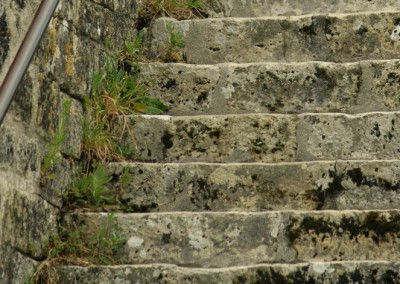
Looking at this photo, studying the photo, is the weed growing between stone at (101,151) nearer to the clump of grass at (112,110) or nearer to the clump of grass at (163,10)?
the clump of grass at (112,110)

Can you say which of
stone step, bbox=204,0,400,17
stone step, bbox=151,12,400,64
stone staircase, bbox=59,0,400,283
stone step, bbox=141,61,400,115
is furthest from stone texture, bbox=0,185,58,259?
stone step, bbox=204,0,400,17

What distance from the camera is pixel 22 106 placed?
395cm

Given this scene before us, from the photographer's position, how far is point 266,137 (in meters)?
4.76

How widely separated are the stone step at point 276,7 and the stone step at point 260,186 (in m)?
1.69

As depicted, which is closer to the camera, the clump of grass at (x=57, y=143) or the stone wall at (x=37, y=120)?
the stone wall at (x=37, y=120)

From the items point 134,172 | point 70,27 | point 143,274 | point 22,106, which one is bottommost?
point 143,274

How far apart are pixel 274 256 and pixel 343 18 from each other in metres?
1.80

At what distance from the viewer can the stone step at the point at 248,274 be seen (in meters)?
3.82

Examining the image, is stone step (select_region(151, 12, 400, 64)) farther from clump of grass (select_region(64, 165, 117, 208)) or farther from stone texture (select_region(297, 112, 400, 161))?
clump of grass (select_region(64, 165, 117, 208))

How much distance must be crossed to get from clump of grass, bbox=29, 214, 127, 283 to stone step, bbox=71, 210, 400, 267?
0.03 meters

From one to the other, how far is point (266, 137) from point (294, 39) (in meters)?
0.88

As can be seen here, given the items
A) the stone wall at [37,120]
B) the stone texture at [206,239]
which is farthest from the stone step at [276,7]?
the stone texture at [206,239]

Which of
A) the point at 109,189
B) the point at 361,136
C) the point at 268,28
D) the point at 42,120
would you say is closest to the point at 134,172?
the point at 109,189

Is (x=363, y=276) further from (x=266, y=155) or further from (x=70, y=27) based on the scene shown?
(x=70, y=27)
